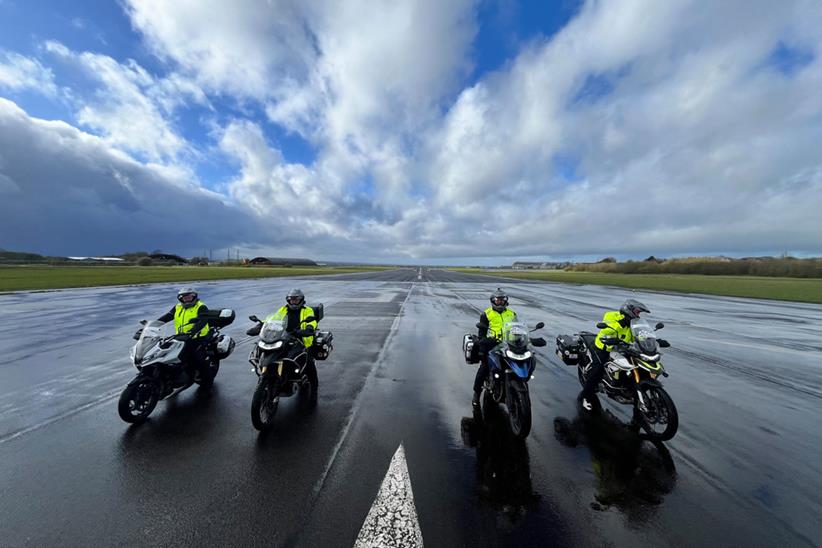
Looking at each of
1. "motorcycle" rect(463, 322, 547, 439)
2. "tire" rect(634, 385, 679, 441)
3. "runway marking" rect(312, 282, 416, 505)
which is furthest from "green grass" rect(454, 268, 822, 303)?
"motorcycle" rect(463, 322, 547, 439)

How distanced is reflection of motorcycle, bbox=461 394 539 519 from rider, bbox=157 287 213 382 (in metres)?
4.43

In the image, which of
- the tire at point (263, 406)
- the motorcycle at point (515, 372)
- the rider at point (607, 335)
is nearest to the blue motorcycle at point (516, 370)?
the motorcycle at point (515, 372)

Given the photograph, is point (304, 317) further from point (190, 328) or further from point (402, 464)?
point (402, 464)

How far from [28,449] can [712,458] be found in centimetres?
807

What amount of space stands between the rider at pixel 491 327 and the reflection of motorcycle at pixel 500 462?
1.65ft

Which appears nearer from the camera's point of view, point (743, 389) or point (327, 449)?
point (327, 449)

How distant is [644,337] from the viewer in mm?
4578

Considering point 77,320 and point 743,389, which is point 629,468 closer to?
point 743,389

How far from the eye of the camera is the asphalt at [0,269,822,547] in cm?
274

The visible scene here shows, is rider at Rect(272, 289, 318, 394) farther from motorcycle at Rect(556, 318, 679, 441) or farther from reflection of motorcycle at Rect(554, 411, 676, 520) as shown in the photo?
motorcycle at Rect(556, 318, 679, 441)

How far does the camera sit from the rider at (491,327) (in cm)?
491

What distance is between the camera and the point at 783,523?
293cm

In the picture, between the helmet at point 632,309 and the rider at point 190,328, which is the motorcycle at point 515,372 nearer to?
the helmet at point 632,309

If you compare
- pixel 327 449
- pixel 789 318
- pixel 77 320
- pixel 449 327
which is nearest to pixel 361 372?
pixel 327 449
